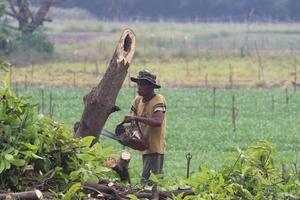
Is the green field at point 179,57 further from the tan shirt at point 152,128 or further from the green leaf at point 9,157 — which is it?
the green leaf at point 9,157

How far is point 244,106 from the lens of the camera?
105 ft

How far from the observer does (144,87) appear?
33.9ft

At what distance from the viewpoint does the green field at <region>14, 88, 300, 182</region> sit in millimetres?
19812

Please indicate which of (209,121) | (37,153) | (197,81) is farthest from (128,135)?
(197,81)

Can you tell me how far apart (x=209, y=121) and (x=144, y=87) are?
1680cm

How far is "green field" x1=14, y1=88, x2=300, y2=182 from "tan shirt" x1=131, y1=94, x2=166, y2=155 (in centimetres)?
480

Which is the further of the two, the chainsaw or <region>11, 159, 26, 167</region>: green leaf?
the chainsaw

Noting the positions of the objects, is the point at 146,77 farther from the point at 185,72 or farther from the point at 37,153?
the point at 185,72

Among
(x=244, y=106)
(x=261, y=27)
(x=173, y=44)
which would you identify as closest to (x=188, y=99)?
(x=244, y=106)

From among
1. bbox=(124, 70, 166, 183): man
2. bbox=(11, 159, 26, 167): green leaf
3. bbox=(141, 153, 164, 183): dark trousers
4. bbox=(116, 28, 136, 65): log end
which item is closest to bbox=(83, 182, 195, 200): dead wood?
bbox=(11, 159, 26, 167): green leaf

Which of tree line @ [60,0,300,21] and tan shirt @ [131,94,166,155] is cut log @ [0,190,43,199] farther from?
tree line @ [60,0,300,21]

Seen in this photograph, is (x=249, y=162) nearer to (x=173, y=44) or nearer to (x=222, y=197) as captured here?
(x=222, y=197)

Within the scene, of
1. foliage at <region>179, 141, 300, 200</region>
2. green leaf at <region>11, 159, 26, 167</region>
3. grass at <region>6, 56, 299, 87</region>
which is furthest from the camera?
grass at <region>6, 56, 299, 87</region>

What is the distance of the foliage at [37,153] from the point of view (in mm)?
7066
